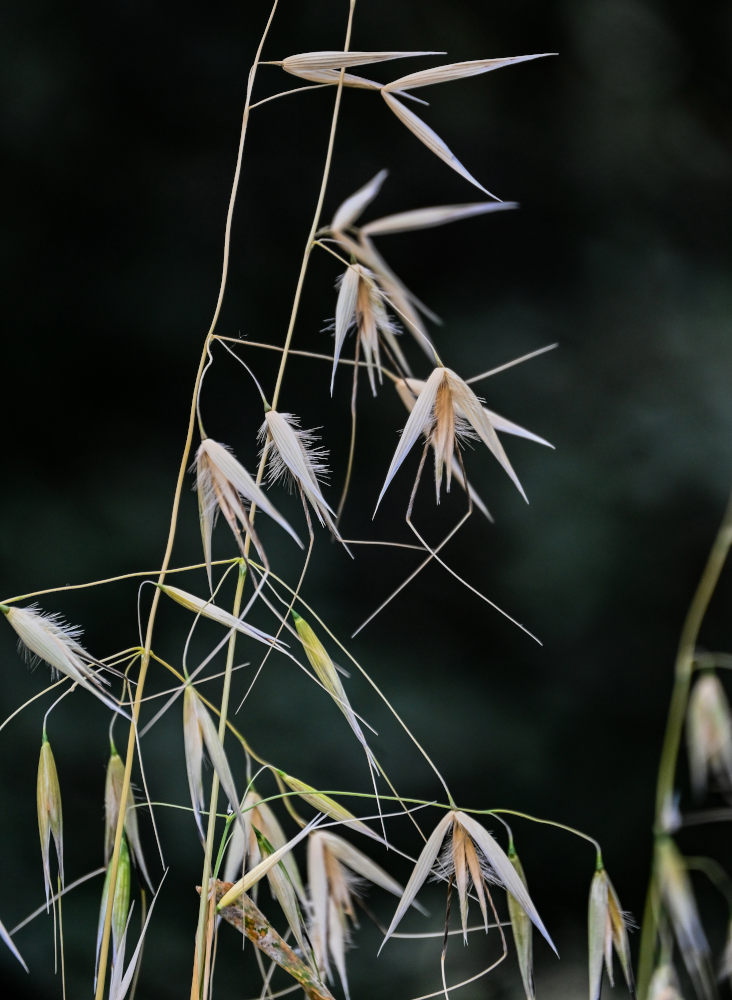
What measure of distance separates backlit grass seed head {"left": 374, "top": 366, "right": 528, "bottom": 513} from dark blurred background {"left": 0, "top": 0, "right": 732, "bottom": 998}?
0.60 meters

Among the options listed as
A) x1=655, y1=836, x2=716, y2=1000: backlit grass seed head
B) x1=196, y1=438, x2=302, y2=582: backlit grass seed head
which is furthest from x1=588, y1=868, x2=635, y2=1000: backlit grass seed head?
x1=196, y1=438, x2=302, y2=582: backlit grass seed head

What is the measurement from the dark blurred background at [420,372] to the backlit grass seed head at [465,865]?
1.92 feet

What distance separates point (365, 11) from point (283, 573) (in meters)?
0.60

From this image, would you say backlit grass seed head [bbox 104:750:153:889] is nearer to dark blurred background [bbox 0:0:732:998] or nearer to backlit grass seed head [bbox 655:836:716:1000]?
backlit grass seed head [bbox 655:836:716:1000]

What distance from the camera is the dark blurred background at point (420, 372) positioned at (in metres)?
0.77

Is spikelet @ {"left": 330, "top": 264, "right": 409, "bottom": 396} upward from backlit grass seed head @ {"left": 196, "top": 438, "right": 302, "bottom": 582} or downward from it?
upward

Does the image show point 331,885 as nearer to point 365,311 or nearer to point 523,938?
point 523,938

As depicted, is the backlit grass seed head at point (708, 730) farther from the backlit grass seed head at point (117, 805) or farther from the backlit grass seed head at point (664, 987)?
the backlit grass seed head at point (117, 805)

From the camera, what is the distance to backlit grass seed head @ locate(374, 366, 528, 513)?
0.17m

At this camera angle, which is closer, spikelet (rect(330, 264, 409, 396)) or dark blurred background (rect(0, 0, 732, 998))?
spikelet (rect(330, 264, 409, 396))

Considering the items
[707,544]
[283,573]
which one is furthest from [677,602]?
[283,573]

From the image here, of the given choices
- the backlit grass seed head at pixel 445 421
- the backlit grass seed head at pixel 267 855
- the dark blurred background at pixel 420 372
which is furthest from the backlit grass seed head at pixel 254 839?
the dark blurred background at pixel 420 372

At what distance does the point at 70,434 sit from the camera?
2.60ft

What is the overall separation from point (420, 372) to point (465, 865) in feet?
2.18
